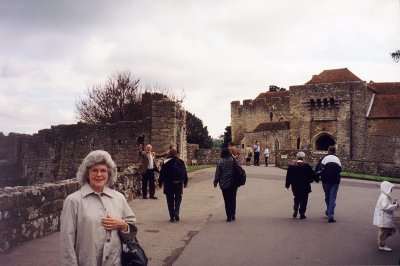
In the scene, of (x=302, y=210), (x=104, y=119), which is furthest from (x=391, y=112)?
(x=302, y=210)

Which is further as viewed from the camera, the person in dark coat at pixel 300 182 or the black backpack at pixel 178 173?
the person in dark coat at pixel 300 182

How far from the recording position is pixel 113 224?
3.80 m

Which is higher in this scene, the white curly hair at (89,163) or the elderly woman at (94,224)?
the white curly hair at (89,163)

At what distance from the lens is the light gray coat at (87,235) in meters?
3.67

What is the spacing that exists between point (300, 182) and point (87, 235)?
798 centimetres

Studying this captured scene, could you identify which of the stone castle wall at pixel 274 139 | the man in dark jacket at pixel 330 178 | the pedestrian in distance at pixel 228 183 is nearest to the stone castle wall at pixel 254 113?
the stone castle wall at pixel 274 139

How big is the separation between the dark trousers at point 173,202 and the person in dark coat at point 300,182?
293 centimetres

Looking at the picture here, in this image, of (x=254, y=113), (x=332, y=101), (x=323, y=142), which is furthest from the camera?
(x=254, y=113)

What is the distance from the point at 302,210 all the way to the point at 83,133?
55.2 feet

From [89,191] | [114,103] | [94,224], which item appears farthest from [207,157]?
[94,224]

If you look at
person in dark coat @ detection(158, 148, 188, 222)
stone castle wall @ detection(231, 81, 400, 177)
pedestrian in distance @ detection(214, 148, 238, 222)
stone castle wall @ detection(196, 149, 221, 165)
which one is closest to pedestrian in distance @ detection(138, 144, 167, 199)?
person in dark coat @ detection(158, 148, 188, 222)

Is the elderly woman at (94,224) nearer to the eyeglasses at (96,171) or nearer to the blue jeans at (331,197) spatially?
the eyeglasses at (96,171)

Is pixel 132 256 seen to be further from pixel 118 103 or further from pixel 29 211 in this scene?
pixel 118 103

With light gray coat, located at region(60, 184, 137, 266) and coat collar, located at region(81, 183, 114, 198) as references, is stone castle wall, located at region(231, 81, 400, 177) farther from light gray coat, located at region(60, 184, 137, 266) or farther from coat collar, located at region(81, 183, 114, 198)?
light gray coat, located at region(60, 184, 137, 266)
